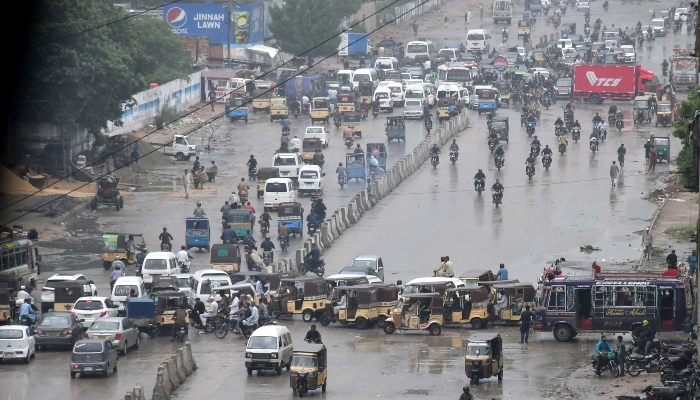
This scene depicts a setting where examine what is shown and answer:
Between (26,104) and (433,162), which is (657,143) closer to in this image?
(433,162)

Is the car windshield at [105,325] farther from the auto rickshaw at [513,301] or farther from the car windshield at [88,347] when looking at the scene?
the auto rickshaw at [513,301]

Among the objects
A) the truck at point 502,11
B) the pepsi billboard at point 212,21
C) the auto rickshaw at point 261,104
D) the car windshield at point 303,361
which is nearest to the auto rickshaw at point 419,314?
the car windshield at point 303,361

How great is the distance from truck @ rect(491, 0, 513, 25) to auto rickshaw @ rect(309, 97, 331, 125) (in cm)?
4815

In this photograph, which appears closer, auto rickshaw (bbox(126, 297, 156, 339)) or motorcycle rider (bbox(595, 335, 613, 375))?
motorcycle rider (bbox(595, 335, 613, 375))

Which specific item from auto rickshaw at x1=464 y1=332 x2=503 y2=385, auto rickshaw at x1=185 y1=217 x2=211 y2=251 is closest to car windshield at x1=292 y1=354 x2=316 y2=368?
auto rickshaw at x1=464 y1=332 x2=503 y2=385

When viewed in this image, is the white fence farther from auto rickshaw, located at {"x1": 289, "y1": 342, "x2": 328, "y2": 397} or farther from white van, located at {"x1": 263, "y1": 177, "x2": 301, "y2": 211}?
auto rickshaw, located at {"x1": 289, "y1": 342, "x2": 328, "y2": 397}

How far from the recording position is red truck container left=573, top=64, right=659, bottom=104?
8875 cm

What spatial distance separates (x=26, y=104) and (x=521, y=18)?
72435 millimetres

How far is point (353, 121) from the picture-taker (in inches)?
3199

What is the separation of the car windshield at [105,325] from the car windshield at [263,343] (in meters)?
4.06

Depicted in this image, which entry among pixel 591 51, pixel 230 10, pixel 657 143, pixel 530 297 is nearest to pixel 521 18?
pixel 591 51

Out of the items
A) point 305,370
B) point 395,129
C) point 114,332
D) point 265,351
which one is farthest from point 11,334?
point 395,129

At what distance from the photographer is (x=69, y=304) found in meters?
44.3

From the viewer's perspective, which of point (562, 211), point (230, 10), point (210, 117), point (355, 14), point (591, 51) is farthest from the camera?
point (355, 14)
